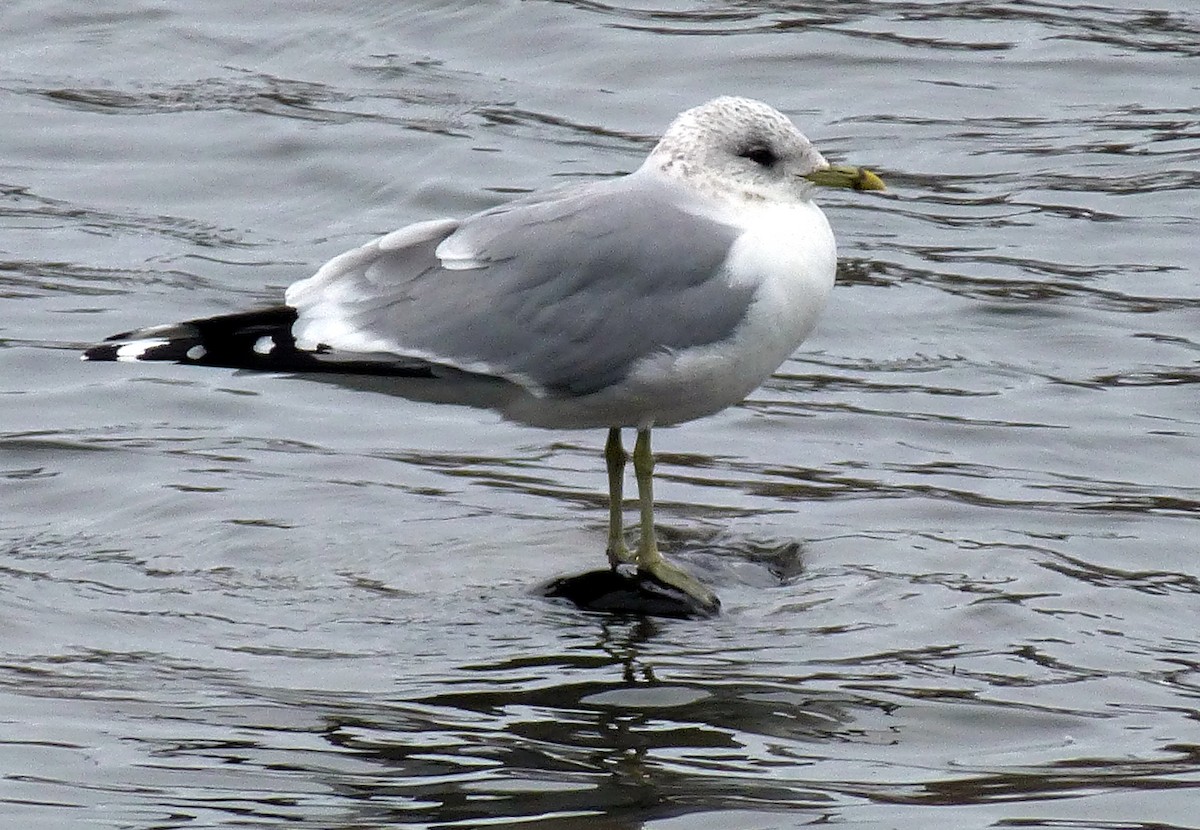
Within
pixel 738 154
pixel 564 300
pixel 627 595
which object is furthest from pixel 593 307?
pixel 627 595

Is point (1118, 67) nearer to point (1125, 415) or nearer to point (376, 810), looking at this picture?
point (1125, 415)

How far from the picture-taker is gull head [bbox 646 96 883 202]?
5801 millimetres

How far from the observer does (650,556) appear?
583 centimetres

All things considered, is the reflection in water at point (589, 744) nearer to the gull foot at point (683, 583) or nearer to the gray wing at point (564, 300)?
the gull foot at point (683, 583)

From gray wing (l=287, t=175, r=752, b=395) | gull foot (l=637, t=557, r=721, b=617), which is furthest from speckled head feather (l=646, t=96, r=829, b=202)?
gull foot (l=637, t=557, r=721, b=617)

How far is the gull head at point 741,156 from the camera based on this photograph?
19.0ft

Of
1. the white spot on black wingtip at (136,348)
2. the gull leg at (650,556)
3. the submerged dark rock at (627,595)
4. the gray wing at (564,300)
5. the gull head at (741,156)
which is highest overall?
→ the gull head at (741,156)

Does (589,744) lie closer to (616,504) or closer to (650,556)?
(650,556)

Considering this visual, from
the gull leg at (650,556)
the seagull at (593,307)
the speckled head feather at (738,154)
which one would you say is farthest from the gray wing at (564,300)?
the gull leg at (650,556)

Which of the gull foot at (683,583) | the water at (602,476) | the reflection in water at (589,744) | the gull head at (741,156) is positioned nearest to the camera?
the reflection in water at (589,744)

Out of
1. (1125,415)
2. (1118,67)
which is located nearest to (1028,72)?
(1118,67)

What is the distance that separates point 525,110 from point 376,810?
7.54m

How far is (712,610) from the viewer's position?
18.6 feet

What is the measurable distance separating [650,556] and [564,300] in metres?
0.70
